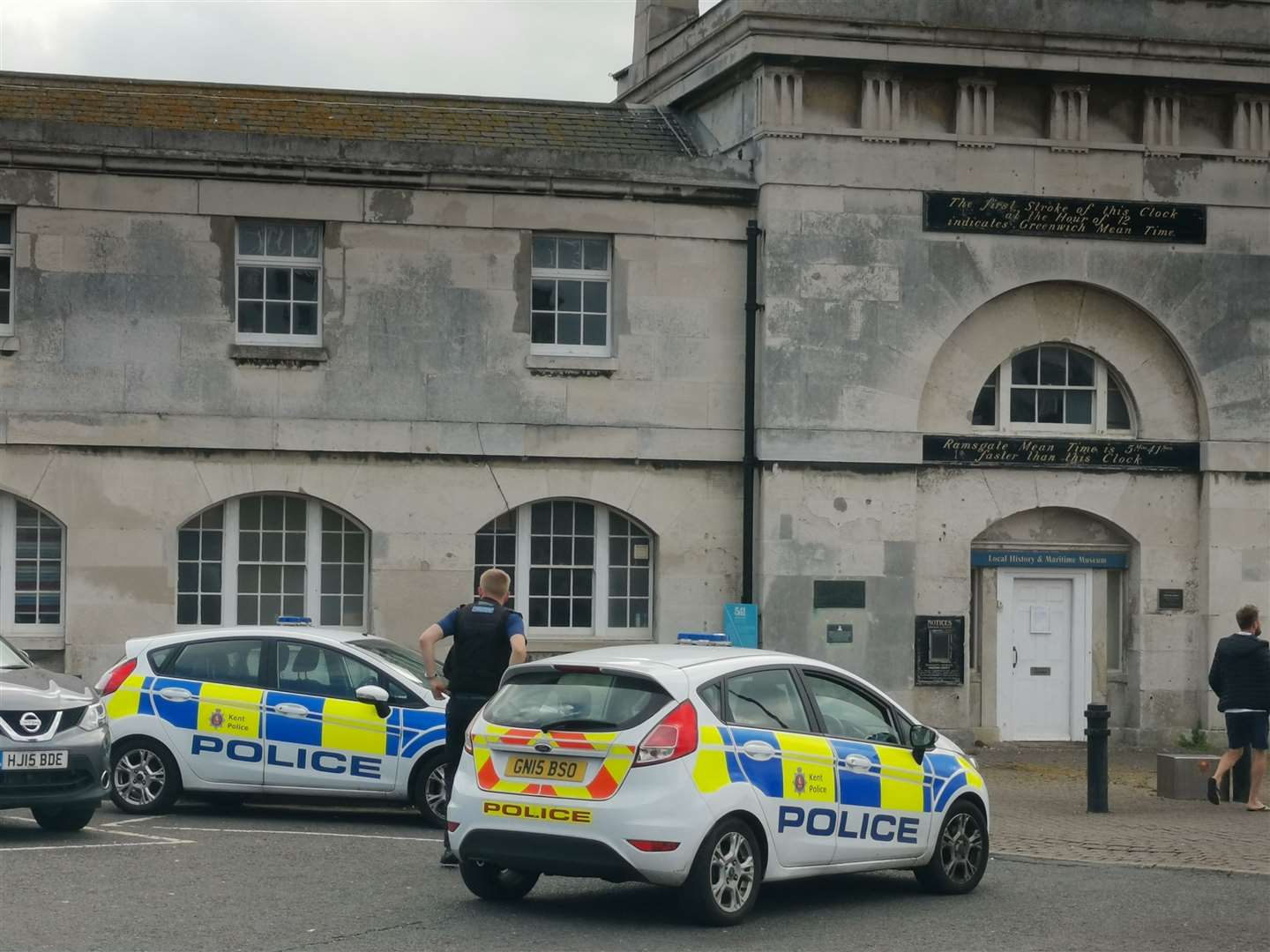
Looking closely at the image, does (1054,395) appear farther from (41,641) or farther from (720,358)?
(41,641)

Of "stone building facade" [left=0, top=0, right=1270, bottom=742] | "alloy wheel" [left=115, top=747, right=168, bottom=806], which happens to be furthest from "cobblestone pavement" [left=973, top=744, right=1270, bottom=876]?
"alloy wheel" [left=115, top=747, right=168, bottom=806]

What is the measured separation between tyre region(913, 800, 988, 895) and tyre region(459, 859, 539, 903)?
256 cm

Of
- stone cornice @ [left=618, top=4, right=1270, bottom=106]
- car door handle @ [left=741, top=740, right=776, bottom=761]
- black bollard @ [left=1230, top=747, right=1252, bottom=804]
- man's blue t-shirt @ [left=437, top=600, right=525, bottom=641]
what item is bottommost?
black bollard @ [left=1230, top=747, right=1252, bottom=804]

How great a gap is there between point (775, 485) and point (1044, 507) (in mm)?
3401

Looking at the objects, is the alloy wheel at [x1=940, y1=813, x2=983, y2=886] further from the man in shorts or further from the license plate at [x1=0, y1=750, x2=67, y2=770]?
the license plate at [x1=0, y1=750, x2=67, y2=770]

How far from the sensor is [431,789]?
589 inches

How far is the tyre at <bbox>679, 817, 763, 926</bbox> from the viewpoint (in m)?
10.5

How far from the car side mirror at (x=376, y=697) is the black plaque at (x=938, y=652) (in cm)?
914

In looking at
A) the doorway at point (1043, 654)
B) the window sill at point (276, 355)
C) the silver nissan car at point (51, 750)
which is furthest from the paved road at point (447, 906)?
the doorway at point (1043, 654)

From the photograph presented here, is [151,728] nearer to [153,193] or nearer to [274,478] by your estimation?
[274,478]

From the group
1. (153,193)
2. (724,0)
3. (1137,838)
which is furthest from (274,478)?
(1137,838)

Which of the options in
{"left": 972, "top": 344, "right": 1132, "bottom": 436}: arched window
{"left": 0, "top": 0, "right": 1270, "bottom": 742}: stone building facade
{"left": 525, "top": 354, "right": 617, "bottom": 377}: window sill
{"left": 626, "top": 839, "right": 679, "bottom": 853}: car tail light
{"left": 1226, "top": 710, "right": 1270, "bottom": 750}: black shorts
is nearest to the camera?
{"left": 626, "top": 839, "right": 679, "bottom": 853}: car tail light

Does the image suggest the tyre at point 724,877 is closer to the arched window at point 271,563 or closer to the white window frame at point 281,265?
the arched window at point 271,563

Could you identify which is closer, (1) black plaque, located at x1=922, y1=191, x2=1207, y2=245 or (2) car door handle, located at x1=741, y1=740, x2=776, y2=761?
(2) car door handle, located at x1=741, y1=740, x2=776, y2=761
